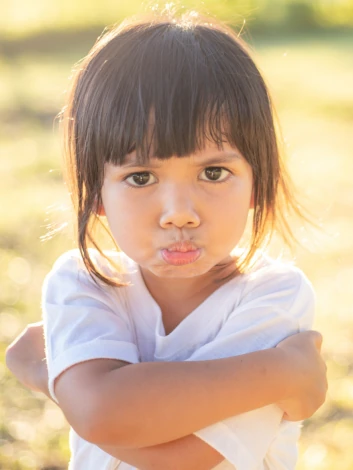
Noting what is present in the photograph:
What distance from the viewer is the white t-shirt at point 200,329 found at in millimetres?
2184

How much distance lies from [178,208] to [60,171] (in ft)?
11.2

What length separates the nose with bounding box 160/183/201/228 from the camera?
2.13 metres

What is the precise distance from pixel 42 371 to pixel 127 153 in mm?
689

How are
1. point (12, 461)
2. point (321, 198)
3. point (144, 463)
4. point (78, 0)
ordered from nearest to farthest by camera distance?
point (144, 463) < point (12, 461) < point (321, 198) < point (78, 0)

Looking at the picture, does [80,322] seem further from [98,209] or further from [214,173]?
[214,173]

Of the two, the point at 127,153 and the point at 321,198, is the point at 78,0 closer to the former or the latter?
the point at 321,198

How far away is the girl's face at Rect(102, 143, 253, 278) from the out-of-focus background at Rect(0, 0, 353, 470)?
1.36ft

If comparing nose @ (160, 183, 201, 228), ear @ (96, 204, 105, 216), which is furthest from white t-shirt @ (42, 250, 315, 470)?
nose @ (160, 183, 201, 228)

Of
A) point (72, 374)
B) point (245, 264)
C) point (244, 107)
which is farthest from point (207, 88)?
point (72, 374)

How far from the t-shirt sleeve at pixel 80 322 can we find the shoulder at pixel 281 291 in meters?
0.31

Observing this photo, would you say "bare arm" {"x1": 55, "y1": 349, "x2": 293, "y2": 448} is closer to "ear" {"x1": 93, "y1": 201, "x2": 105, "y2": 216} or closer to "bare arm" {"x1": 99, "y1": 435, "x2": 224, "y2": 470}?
"bare arm" {"x1": 99, "y1": 435, "x2": 224, "y2": 470}

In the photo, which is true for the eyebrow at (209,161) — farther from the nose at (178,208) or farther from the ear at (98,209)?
the ear at (98,209)

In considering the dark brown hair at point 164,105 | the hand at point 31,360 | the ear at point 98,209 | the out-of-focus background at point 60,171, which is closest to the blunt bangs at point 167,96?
the dark brown hair at point 164,105

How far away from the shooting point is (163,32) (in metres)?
2.35
